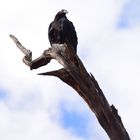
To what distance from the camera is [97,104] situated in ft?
24.4

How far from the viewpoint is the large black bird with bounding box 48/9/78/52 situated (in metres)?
12.4

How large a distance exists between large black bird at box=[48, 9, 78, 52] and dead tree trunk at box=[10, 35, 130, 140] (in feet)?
11.8

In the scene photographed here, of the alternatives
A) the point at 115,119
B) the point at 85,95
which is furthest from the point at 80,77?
the point at 115,119

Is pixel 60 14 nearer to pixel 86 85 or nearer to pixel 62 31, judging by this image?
pixel 62 31

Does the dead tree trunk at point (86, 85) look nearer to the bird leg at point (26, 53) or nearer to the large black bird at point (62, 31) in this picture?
the bird leg at point (26, 53)

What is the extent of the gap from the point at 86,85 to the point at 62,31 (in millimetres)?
4956

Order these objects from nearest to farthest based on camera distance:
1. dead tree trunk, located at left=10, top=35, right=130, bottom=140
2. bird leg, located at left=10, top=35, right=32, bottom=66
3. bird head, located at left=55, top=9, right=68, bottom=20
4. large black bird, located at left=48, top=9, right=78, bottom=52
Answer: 1. dead tree trunk, located at left=10, top=35, right=130, bottom=140
2. bird leg, located at left=10, top=35, right=32, bottom=66
3. large black bird, located at left=48, top=9, right=78, bottom=52
4. bird head, located at left=55, top=9, right=68, bottom=20

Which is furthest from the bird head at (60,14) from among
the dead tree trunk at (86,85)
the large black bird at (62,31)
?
the dead tree trunk at (86,85)

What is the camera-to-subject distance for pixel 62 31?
1250 cm

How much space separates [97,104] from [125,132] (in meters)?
0.60

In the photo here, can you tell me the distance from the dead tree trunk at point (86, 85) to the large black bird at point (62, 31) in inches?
141

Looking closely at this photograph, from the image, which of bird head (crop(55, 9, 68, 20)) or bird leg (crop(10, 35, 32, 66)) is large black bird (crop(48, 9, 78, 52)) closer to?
bird head (crop(55, 9, 68, 20))

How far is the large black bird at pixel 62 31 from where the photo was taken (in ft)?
40.7

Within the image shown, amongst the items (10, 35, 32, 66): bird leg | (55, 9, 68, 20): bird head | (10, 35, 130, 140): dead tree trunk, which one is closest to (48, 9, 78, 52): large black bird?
(55, 9, 68, 20): bird head
